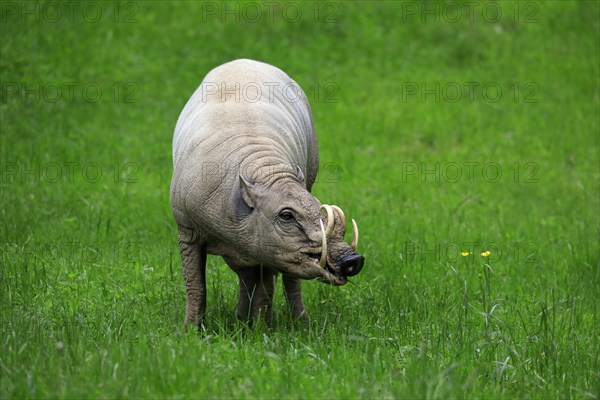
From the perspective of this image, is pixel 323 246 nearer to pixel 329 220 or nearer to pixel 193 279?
pixel 329 220

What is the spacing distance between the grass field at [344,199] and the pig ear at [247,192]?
0.93 meters

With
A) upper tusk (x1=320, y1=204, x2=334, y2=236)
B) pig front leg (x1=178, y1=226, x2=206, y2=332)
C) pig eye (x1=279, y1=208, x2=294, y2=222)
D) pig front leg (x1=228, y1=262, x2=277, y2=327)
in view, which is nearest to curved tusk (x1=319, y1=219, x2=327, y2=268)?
upper tusk (x1=320, y1=204, x2=334, y2=236)

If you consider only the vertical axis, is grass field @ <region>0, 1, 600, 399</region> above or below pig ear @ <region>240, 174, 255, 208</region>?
below

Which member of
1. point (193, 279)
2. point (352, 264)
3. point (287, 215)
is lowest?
point (193, 279)

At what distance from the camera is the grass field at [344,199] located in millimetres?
6098

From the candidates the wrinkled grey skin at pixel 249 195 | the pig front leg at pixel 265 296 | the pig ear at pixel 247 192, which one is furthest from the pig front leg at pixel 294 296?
the pig ear at pixel 247 192

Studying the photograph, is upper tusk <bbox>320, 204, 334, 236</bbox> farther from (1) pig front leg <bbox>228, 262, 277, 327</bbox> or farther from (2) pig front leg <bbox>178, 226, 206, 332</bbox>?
(2) pig front leg <bbox>178, 226, 206, 332</bbox>

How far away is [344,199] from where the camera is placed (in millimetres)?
11836

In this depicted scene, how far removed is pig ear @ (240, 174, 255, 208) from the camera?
6660mm

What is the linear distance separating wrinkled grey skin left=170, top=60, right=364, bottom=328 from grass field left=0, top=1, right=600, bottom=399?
1.59 ft

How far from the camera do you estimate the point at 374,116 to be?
14398mm

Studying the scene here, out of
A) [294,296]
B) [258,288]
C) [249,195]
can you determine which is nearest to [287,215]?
[249,195]

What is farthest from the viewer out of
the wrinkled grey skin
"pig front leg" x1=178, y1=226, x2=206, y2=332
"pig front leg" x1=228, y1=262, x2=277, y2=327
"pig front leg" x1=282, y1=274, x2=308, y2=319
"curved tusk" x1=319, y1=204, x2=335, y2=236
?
"pig front leg" x1=282, y1=274, x2=308, y2=319

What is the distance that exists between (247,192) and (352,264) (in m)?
0.94
